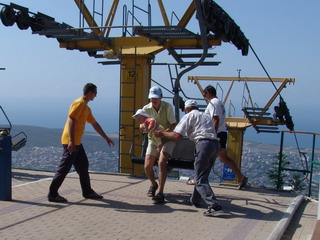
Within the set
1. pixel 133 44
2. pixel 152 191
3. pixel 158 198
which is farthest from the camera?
pixel 133 44

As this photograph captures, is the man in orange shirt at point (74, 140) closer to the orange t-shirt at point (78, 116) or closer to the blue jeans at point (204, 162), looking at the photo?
the orange t-shirt at point (78, 116)

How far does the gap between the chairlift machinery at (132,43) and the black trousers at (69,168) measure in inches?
109

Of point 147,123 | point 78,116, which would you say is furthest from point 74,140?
point 147,123

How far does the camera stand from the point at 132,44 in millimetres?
10977

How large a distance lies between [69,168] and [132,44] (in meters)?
4.37

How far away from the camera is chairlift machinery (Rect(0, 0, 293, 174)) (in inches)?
377

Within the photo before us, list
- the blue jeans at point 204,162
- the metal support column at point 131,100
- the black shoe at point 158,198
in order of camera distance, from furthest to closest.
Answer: the metal support column at point 131,100, the black shoe at point 158,198, the blue jeans at point 204,162

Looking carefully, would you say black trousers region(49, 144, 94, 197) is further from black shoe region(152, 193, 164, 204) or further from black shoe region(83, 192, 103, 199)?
black shoe region(152, 193, 164, 204)

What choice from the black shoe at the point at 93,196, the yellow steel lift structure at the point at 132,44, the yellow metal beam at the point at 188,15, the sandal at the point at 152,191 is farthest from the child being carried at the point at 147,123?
the yellow metal beam at the point at 188,15

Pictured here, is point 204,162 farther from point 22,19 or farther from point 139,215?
point 22,19

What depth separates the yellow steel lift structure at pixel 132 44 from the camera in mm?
9641

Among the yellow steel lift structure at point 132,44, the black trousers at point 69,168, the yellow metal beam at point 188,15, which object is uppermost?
the yellow metal beam at point 188,15

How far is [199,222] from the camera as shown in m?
6.48

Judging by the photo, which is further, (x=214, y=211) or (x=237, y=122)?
(x=237, y=122)
